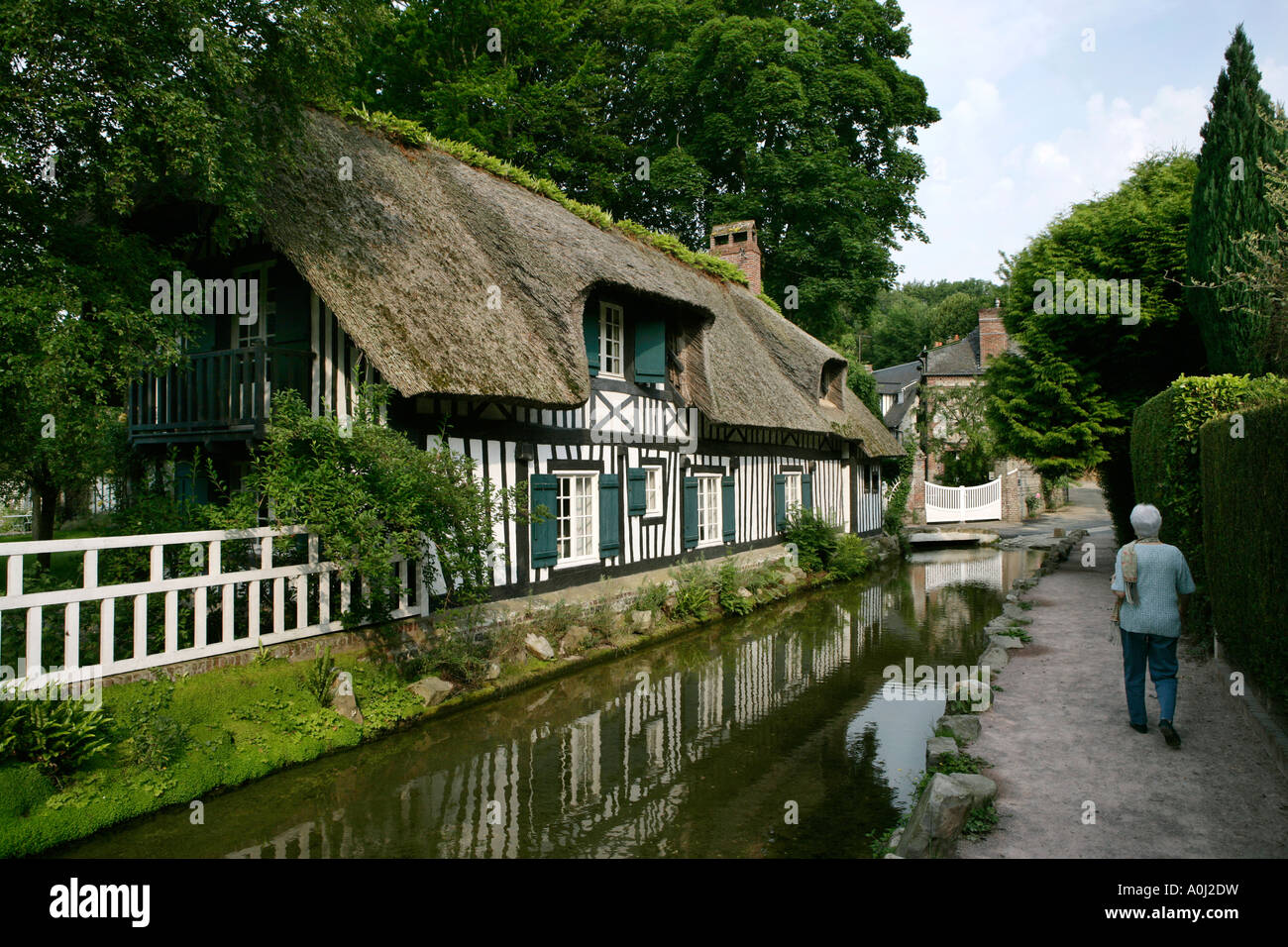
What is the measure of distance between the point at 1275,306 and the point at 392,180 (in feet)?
38.9

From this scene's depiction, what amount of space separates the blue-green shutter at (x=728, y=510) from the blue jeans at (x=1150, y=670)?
32.5 feet

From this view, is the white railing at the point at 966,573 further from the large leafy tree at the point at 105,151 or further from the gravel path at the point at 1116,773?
the large leafy tree at the point at 105,151

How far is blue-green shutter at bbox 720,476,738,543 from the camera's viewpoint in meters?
15.7

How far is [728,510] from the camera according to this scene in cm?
1594

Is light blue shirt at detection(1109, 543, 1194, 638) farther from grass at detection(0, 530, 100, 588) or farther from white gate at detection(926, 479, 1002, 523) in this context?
white gate at detection(926, 479, 1002, 523)

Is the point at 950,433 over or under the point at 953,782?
over

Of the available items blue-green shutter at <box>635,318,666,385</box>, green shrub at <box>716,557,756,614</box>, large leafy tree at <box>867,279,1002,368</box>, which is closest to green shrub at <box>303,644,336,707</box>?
blue-green shutter at <box>635,318,666,385</box>

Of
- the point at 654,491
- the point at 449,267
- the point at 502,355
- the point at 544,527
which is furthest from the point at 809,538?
the point at 449,267

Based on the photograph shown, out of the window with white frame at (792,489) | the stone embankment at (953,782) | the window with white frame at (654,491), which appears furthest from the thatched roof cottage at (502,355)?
the stone embankment at (953,782)

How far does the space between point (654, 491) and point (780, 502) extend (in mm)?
5459

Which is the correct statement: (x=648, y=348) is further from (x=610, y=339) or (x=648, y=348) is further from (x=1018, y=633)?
A: (x=1018, y=633)
